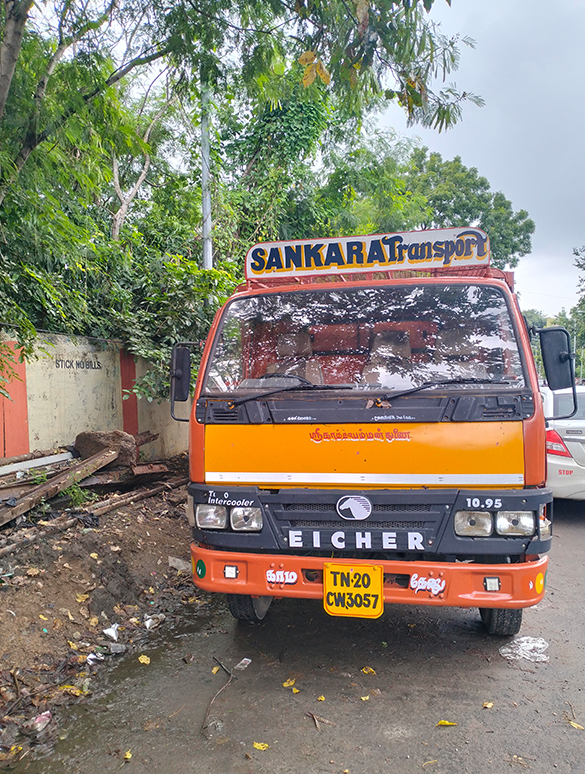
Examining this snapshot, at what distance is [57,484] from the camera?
18.2 ft

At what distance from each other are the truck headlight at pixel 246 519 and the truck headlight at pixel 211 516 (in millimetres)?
60

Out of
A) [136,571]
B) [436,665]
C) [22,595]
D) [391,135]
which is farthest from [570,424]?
[391,135]

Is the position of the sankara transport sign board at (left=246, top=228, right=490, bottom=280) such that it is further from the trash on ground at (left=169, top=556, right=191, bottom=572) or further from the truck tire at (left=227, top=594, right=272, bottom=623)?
the trash on ground at (left=169, top=556, right=191, bottom=572)

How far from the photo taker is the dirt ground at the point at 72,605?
10.2 feet

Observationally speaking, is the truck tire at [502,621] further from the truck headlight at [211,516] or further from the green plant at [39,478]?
the green plant at [39,478]

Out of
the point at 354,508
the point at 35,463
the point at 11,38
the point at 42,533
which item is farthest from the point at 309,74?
the point at 35,463

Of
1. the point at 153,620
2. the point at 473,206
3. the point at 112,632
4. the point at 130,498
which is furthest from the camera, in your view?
the point at 473,206

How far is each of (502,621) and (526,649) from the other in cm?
27

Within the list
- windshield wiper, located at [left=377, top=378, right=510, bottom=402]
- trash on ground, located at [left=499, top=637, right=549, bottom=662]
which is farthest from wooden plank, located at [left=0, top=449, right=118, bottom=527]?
trash on ground, located at [left=499, top=637, right=549, bottom=662]

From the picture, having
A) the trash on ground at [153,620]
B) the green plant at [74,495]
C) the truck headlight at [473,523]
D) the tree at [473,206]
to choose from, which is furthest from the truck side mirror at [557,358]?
the tree at [473,206]

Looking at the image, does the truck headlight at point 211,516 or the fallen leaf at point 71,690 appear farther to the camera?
the truck headlight at point 211,516

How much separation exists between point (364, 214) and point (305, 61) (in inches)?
611

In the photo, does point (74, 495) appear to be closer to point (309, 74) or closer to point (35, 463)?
point (35, 463)

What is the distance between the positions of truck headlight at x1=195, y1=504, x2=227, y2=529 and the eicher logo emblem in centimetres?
69
